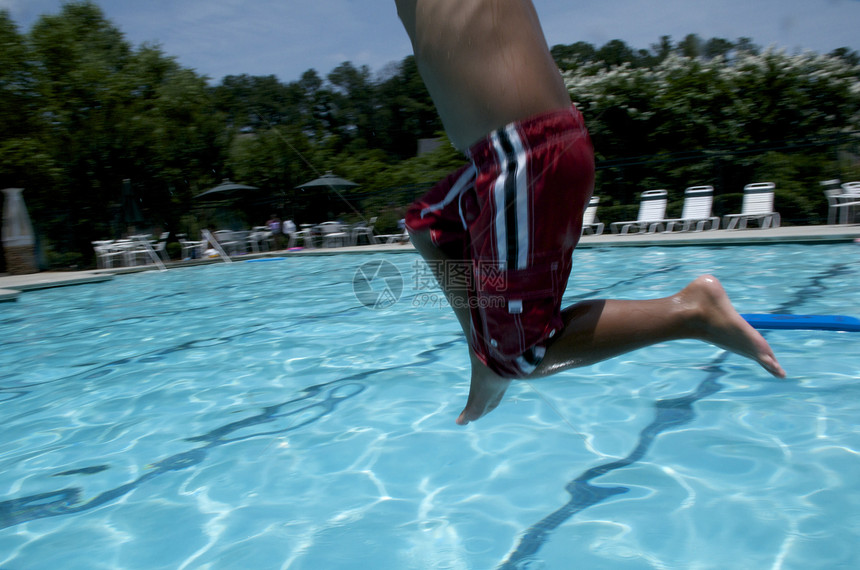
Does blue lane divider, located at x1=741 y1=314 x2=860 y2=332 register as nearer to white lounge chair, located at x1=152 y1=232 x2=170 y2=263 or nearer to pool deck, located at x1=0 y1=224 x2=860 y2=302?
pool deck, located at x1=0 y1=224 x2=860 y2=302

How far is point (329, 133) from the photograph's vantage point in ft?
52.1

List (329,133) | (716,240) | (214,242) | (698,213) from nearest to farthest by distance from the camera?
1. (716,240)
2. (698,213)
3. (329,133)
4. (214,242)

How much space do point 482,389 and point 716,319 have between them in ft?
2.24

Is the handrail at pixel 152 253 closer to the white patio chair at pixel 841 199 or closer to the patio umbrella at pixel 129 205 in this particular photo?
the patio umbrella at pixel 129 205

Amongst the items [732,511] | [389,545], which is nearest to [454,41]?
[389,545]

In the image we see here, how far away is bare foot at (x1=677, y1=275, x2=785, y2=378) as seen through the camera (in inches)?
66.0

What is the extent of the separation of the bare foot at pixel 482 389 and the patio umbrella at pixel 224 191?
1736cm

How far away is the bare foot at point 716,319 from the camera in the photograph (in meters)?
1.68

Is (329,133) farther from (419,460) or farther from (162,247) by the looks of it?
(419,460)

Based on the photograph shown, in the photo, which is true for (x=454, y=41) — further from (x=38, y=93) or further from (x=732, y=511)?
(x=38, y=93)

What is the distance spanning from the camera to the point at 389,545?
6.68 ft

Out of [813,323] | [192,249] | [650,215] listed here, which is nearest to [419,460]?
[813,323]

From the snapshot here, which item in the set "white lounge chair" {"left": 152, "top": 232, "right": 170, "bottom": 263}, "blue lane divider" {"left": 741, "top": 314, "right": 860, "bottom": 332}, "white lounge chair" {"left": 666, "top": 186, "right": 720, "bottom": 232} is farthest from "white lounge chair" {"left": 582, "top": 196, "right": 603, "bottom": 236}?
"white lounge chair" {"left": 152, "top": 232, "right": 170, "bottom": 263}

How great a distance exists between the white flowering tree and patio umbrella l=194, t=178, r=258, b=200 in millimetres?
9999
